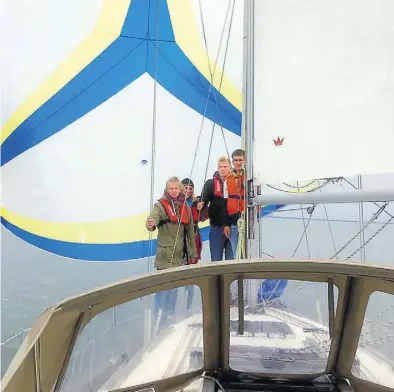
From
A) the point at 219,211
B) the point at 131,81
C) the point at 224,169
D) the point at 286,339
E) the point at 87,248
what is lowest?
the point at 286,339

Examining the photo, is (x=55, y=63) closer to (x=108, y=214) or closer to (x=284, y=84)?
(x=108, y=214)

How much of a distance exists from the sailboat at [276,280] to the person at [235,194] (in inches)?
18.4

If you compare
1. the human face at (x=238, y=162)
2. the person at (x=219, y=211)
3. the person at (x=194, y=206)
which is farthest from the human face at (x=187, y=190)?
the human face at (x=238, y=162)

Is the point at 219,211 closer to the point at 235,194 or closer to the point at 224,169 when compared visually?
the point at 235,194

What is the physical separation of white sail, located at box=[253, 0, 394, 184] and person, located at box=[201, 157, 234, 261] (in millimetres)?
641

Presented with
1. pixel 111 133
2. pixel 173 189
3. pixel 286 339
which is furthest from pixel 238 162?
pixel 286 339

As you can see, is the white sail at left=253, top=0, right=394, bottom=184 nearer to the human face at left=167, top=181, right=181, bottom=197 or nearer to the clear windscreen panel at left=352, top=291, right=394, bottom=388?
the human face at left=167, top=181, right=181, bottom=197

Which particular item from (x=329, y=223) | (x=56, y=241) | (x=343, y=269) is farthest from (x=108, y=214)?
(x=343, y=269)

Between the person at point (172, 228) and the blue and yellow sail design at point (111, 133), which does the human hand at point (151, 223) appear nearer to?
the person at point (172, 228)

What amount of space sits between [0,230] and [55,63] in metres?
1.62

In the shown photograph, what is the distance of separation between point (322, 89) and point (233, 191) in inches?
37.9

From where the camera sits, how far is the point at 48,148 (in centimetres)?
429

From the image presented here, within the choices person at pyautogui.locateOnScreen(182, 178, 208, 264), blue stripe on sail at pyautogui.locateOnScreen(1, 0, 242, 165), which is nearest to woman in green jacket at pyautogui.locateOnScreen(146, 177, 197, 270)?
person at pyautogui.locateOnScreen(182, 178, 208, 264)

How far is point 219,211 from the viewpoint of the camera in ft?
10.5
